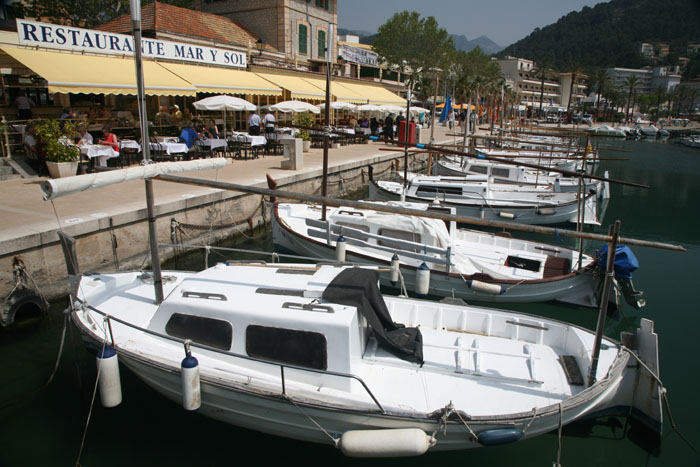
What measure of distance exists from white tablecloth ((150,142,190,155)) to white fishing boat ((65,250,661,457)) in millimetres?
10519

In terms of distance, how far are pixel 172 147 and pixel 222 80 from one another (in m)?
6.05

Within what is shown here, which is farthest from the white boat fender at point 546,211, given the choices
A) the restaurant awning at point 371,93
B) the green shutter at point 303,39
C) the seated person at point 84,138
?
the green shutter at point 303,39

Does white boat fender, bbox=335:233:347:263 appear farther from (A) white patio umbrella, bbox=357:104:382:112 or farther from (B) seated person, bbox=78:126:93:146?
(A) white patio umbrella, bbox=357:104:382:112

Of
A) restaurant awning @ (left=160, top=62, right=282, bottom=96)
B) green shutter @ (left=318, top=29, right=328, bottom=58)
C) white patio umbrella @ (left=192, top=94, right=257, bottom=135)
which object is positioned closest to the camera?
white patio umbrella @ (left=192, top=94, right=257, bottom=135)

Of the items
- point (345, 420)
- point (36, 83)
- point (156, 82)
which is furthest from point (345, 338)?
point (36, 83)

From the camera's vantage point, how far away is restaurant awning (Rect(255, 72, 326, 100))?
85.3ft

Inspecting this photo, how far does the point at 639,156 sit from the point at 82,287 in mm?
53029

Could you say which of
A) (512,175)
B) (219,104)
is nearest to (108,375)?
(219,104)

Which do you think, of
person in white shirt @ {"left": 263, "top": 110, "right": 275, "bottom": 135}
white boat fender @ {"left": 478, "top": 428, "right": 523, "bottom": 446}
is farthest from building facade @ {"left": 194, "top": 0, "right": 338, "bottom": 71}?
white boat fender @ {"left": 478, "top": 428, "right": 523, "bottom": 446}

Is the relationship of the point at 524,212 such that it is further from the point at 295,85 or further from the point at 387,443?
the point at 295,85

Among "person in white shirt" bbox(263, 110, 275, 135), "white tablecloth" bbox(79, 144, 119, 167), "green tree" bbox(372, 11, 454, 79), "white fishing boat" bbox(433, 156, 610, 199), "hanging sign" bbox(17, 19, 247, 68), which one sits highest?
"green tree" bbox(372, 11, 454, 79)

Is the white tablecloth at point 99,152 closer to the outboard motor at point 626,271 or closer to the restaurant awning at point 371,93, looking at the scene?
the outboard motor at point 626,271

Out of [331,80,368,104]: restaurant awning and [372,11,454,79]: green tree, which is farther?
[372,11,454,79]: green tree

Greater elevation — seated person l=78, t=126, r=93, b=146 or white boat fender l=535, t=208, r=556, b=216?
seated person l=78, t=126, r=93, b=146
